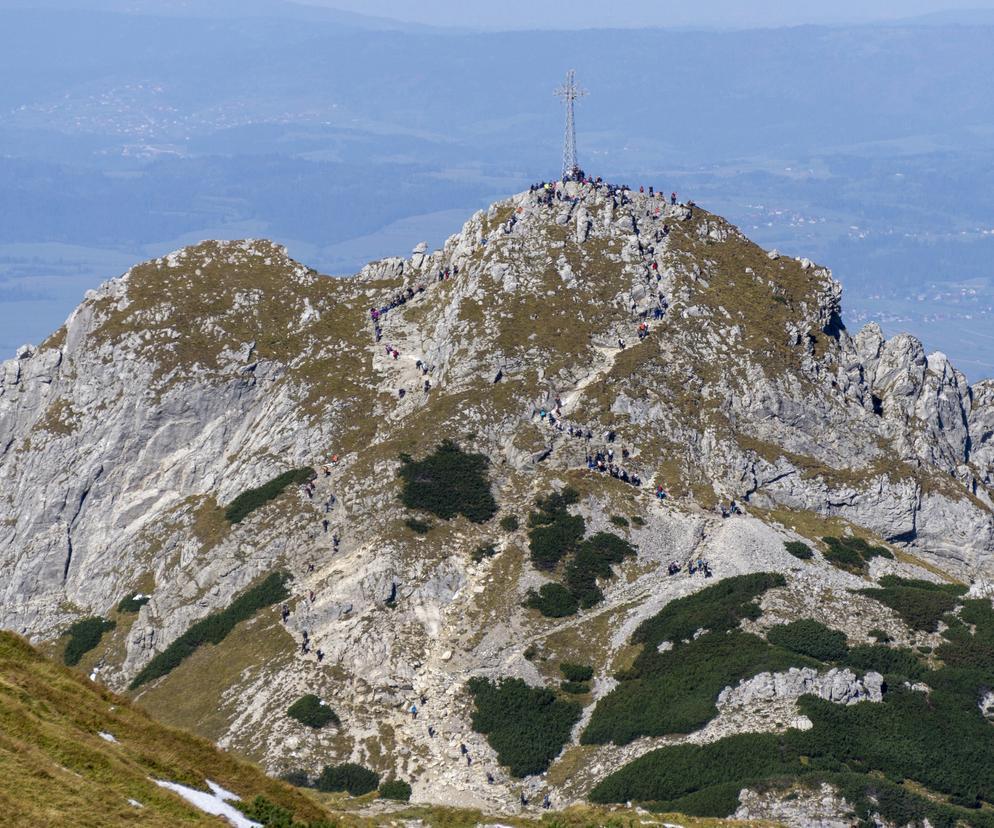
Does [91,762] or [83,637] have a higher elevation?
[83,637]

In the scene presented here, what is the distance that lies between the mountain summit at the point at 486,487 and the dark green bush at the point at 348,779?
1222 millimetres

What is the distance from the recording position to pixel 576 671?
276ft

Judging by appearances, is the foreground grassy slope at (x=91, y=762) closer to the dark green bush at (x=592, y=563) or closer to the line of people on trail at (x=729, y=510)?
the dark green bush at (x=592, y=563)

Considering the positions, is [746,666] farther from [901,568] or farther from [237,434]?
[237,434]

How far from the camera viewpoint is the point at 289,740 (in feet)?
259

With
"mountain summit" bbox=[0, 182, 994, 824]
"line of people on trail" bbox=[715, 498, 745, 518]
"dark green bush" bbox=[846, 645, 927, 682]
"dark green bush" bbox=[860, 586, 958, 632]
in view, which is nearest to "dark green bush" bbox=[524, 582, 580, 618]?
"mountain summit" bbox=[0, 182, 994, 824]

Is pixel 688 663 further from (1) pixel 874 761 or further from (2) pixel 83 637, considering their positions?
(2) pixel 83 637

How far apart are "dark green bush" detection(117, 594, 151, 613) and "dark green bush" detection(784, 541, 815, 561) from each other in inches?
1804

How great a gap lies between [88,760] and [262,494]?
212 ft

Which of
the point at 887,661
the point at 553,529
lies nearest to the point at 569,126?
the point at 553,529

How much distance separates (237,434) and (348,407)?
→ 37.0 ft

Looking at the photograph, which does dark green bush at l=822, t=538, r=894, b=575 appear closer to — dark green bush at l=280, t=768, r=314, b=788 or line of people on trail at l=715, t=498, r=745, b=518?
line of people on trail at l=715, t=498, r=745, b=518

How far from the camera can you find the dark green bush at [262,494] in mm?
101188

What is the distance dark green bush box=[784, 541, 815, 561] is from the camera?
94750 mm
